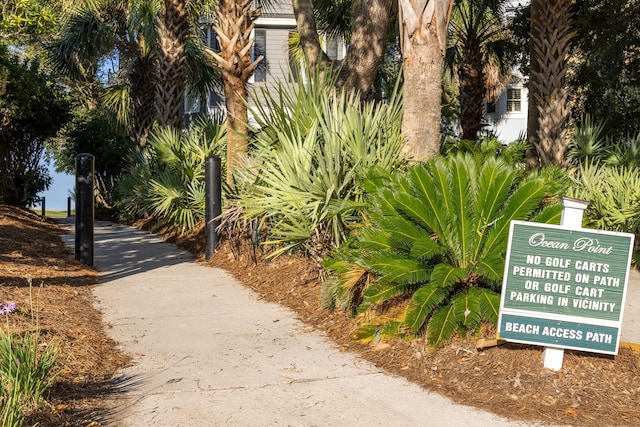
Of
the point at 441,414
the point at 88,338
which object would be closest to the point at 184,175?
the point at 88,338

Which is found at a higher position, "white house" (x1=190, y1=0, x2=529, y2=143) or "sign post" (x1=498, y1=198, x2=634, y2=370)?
"white house" (x1=190, y1=0, x2=529, y2=143)

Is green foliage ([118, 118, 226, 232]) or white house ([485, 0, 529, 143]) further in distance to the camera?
white house ([485, 0, 529, 143])

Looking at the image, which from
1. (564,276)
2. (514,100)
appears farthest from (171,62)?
(514,100)

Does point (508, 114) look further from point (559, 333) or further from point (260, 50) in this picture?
point (559, 333)

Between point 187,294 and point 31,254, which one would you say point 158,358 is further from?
point 31,254

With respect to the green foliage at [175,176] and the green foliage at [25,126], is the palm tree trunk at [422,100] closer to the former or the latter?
the green foliage at [175,176]

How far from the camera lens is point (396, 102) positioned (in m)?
9.74

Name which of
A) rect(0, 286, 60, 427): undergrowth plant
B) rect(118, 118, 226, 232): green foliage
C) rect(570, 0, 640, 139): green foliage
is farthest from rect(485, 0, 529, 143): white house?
rect(0, 286, 60, 427): undergrowth plant

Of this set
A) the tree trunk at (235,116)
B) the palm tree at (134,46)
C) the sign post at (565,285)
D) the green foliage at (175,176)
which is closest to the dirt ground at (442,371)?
the sign post at (565,285)

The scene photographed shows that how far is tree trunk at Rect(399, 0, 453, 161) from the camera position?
8.38 meters

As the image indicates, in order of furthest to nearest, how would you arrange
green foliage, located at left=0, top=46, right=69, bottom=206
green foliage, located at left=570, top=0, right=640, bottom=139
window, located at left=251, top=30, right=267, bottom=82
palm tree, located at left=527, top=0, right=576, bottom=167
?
window, located at left=251, top=30, right=267, bottom=82, green foliage, located at left=0, top=46, right=69, bottom=206, green foliage, located at left=570, top=0, right=640, bottom=139, palm tree, located at left=527, top=0, right=576, bottom=167

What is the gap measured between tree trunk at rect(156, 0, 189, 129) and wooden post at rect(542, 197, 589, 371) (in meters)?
14.8

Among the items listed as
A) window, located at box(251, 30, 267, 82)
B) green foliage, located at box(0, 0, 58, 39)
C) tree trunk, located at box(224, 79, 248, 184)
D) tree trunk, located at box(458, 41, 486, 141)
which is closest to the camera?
green foliage, located at box(0, 0, 58, 39)

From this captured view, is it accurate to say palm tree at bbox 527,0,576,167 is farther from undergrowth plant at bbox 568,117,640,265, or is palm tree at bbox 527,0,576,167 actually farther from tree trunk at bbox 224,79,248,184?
tree trunk at bbox 224,79,248,184
